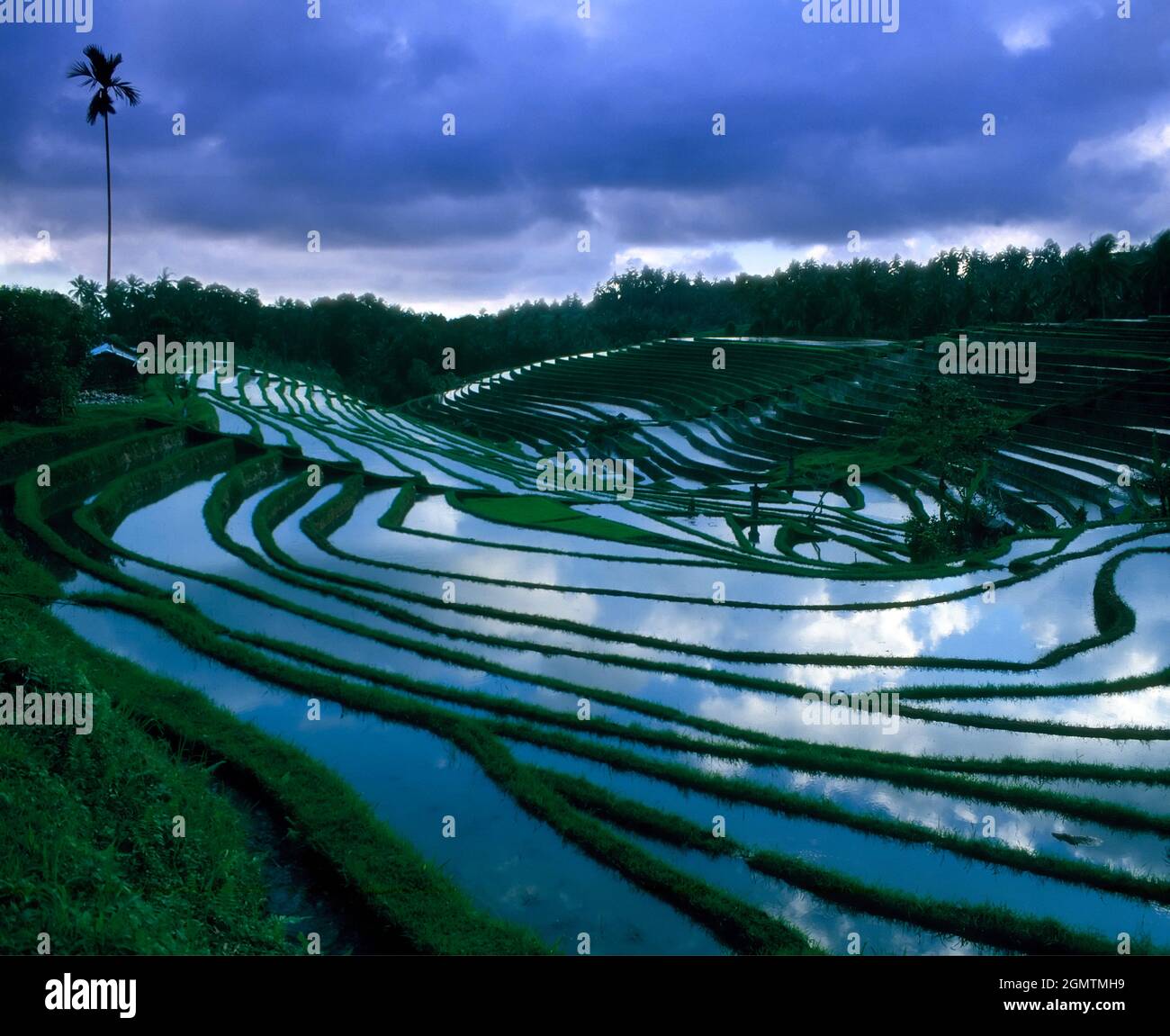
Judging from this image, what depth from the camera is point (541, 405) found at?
5294 cm

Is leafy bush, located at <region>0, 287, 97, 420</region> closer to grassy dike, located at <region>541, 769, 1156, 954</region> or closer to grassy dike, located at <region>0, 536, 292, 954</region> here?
grassy dike, located at <region>0, 536, 292, 954</region>

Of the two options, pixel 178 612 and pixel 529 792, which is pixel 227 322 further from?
pixel 529 792
